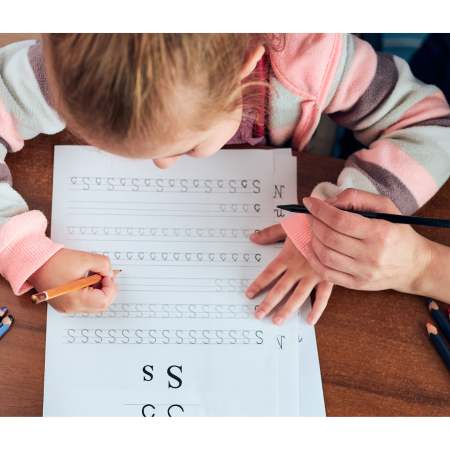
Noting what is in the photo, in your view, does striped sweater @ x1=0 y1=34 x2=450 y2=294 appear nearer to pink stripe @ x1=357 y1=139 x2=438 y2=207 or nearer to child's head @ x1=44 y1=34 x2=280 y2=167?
pink stripe @ x1=357 y1=139 x2=438 y2=207

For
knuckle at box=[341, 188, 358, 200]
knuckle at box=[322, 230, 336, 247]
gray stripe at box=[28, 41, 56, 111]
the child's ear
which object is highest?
the child's ear

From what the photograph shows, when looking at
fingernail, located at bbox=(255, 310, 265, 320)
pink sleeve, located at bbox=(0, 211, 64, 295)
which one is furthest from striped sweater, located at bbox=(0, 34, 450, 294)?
fingernail, located at bbox=(255, 310, 265, 320)

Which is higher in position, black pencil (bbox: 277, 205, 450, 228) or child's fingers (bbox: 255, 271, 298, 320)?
black pencil (bbox: 277, 205, 450, 228)

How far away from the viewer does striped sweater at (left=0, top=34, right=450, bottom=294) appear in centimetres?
51

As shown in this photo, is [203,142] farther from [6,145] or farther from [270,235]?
[6,145]

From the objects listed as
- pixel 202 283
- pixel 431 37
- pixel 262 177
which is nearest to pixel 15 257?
pixel 202 283

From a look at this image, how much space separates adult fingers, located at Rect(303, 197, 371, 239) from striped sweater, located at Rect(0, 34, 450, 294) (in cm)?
Answer: 6

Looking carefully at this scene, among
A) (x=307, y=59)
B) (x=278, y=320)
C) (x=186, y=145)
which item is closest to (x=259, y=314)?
(x=278, y=320)

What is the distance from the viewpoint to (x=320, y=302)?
0.51 meters

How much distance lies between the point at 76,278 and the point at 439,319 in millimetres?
470

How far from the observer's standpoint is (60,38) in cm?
34

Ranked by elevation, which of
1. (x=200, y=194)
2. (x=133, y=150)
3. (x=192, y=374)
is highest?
(x=133, y=150)
